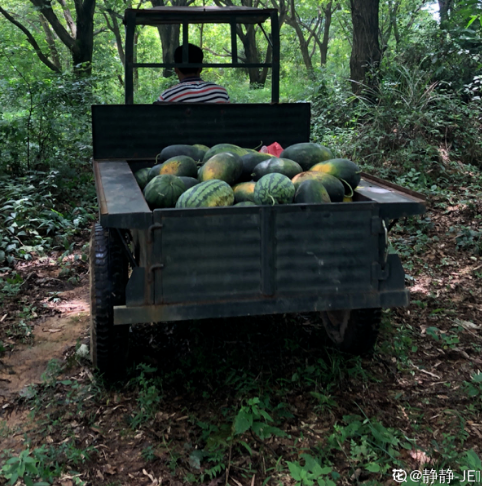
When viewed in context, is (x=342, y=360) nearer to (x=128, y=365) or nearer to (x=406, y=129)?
(x=128, y=365)

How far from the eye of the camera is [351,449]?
8.67 feet

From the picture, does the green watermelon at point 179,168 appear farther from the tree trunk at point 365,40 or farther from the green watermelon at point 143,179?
the tree trunk at point 365,40

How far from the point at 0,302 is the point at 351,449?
3.09m

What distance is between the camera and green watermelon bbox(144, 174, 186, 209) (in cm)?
297

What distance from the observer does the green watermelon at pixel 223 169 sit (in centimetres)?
319

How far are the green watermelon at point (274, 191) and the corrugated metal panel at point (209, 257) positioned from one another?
8.1 inches

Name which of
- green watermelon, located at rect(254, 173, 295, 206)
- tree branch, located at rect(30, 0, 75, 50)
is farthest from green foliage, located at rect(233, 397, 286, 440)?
tree branch, located at rect(30, 0, 75, 50)

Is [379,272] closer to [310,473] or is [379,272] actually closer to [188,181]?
[310,473]

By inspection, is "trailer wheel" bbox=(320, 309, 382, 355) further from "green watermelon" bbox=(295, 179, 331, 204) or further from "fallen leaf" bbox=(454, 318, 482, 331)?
"fallen leaf" bbox=(454, 318, 482, 331)

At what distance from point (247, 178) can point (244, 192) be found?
1.21ft

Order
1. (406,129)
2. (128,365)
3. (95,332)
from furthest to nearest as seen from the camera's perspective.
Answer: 1. (406,129)
2. (128,365)
3. (95,332)

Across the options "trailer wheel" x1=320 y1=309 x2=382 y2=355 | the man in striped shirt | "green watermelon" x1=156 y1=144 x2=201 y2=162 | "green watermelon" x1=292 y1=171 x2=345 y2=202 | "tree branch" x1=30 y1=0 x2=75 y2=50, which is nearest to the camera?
"green watermelon" x1=292 y1=171 x2=345 y2=202

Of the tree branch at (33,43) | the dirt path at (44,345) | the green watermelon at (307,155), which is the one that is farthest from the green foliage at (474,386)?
the tree branch at (33,43)

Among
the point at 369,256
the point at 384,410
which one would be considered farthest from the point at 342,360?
the point at 369,256
